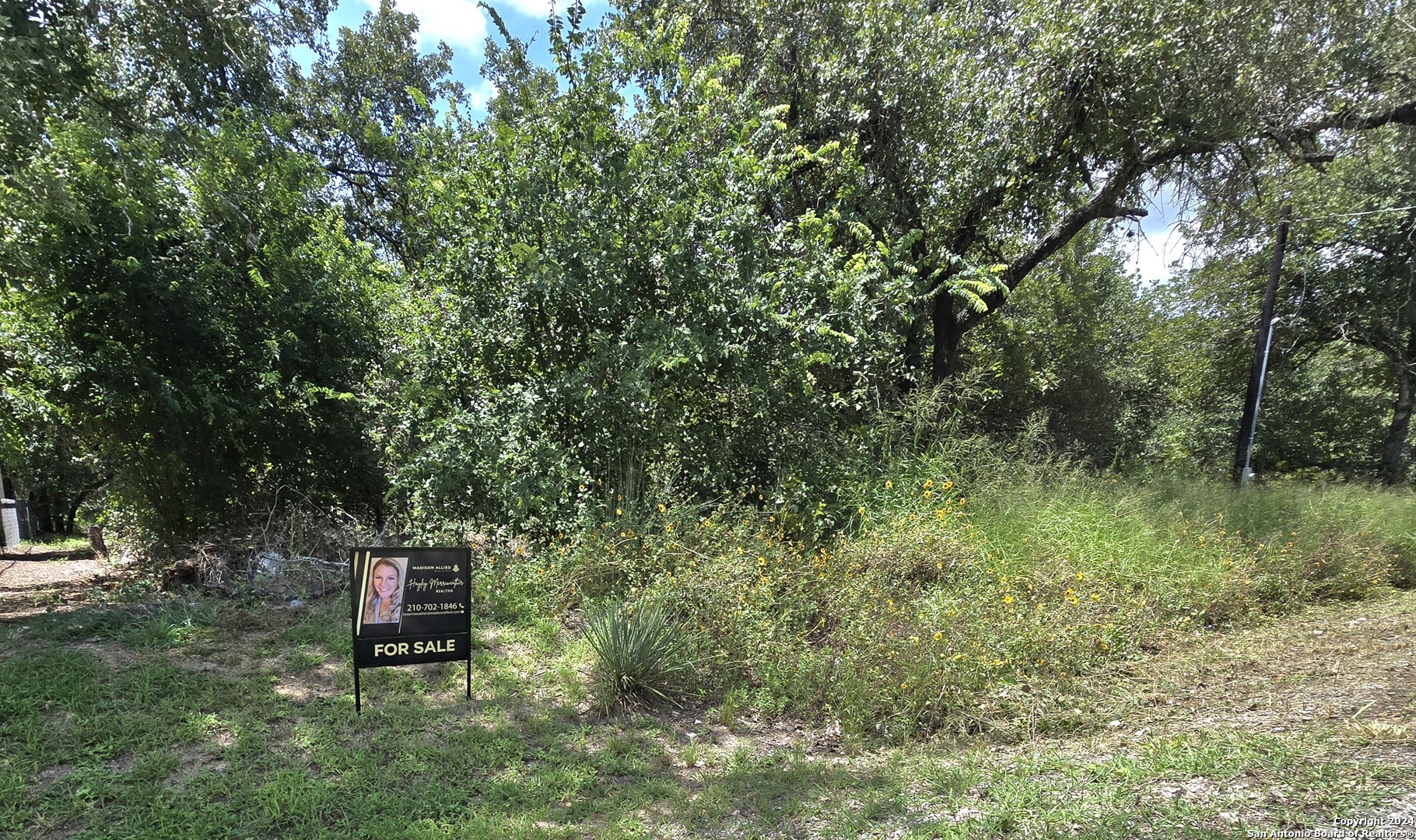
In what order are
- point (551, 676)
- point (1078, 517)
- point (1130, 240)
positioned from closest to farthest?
point (551, 676), point (1078, 517), point (1130, 240)

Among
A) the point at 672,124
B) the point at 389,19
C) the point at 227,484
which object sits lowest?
the point at 227,484

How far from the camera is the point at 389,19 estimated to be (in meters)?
13.4

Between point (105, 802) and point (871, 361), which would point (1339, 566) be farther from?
point (105, 802)

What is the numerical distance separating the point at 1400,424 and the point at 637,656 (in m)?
22.1

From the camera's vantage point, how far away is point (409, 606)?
168 inches

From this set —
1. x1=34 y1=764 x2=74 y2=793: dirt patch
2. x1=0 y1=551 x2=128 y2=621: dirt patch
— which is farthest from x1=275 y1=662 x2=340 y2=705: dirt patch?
x1=0 y1=551 x2=128 y2=621: dirt patch

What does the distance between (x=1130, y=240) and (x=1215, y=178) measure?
146 cm

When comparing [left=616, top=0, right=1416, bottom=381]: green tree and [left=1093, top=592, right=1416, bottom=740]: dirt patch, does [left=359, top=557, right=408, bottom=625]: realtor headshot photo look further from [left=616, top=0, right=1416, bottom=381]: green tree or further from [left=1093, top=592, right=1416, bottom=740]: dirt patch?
[left=616, top=0, right=1416, bottom=381]: green tree

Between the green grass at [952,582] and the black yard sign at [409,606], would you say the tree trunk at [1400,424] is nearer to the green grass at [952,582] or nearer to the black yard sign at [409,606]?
the green grass at [952,582]

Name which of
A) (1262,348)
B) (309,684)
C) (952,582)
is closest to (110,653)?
(309,684)

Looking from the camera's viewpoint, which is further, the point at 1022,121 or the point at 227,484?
the point at 1022,121

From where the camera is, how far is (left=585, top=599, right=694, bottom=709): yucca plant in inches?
178

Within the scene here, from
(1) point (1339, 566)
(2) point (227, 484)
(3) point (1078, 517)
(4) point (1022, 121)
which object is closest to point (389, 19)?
(2) point (227, 484)

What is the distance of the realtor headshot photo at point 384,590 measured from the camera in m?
4.15
